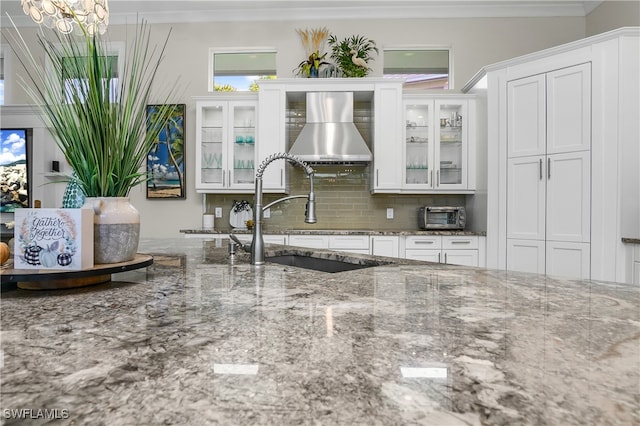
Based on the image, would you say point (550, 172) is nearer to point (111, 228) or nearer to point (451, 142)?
point (451, 142)

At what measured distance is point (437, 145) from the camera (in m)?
4.09

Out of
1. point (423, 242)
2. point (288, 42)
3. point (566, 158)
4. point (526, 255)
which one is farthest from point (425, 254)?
point (288, 42)

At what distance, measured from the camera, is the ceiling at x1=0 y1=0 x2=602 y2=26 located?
422 centimetres

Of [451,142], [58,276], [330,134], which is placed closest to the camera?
[58,276]

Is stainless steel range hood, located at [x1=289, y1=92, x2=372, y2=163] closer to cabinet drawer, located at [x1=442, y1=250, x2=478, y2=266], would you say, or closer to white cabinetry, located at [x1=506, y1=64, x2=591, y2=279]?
cabinet drawer, located at [x1=442, y1=250, x2=478, y2=266]

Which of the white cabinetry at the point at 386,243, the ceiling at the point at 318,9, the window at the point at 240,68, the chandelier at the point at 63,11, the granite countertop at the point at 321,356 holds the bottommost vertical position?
the white cabinetry at the point at 386,243

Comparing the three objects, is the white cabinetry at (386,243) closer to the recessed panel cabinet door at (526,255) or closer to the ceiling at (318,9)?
the recessed panel cabinet door at (526,255)

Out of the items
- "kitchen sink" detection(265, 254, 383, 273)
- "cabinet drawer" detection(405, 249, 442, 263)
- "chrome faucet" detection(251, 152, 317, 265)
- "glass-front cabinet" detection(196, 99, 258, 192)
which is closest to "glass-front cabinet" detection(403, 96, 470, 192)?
"cabinet drawer" detection(405, 249, 442, 263)

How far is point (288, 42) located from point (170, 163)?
1.92 m

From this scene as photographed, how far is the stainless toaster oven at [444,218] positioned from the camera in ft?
13.2

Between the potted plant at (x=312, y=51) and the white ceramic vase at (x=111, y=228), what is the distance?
3.48 m

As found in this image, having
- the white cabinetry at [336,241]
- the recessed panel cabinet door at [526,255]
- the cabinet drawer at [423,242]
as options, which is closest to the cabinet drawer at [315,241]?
the white cabinetry at [336,241]

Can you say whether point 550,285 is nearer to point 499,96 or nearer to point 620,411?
point 620,411

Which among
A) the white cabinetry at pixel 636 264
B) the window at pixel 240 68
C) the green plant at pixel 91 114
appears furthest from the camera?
the window at pixel 240 68
